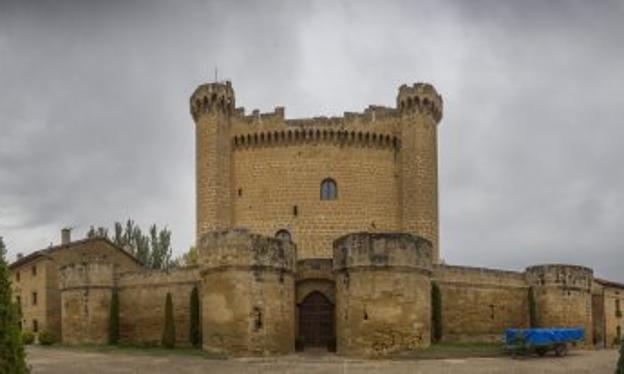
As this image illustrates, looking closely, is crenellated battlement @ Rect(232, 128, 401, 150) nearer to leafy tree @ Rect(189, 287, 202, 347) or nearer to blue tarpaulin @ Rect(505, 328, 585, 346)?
leafy tree @ Rect(189, 287, 202, 347)

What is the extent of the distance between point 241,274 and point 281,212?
14.2 metres

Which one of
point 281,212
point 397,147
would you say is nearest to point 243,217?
point 281,212

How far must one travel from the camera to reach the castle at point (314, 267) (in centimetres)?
3153

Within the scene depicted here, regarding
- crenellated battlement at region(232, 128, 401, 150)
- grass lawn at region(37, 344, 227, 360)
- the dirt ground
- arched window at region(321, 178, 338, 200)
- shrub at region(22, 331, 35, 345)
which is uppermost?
crenellated battlement at region(232, 128, 401, 150)

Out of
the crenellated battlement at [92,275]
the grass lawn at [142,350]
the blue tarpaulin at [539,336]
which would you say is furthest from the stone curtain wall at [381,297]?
the crenellated battlement at [92,275]

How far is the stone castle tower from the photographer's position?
45.5 m

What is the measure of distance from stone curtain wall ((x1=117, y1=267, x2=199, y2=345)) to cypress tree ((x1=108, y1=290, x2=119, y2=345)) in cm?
26

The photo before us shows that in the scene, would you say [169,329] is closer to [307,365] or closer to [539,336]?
[307,365]

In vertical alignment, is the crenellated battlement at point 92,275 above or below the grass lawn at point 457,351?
above

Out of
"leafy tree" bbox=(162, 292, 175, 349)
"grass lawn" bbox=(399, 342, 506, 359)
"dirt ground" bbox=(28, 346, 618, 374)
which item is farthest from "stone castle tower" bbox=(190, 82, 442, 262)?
"dirt ground" bbox=(28, 346, 618, 374)

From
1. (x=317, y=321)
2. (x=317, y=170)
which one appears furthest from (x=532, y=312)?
(x=317, y=170)

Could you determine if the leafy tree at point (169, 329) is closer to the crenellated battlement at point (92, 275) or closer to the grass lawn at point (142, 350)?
the grass lawn at point (142, 350)

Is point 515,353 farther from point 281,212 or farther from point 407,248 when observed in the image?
point 281,212

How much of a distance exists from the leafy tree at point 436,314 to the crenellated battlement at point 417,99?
1197cm
